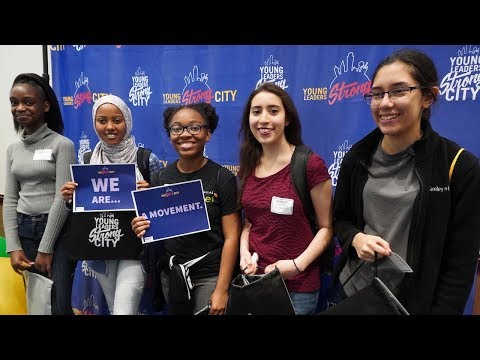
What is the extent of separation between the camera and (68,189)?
1808 mm

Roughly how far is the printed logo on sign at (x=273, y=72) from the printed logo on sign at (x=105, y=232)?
1252 mm

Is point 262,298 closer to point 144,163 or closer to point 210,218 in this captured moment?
point 210,218

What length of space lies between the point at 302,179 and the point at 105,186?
998 millimetres

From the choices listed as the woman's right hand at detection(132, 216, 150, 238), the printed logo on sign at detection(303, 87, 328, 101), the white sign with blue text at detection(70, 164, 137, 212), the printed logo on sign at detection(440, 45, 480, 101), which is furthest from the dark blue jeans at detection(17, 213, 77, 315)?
the printed logo on sign at detection(440, 45, 480, 101)

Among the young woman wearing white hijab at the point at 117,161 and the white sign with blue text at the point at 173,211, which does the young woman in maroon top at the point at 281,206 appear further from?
the young woman wearing white hijab at the point at 117,161

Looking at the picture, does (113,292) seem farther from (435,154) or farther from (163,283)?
(435,154)

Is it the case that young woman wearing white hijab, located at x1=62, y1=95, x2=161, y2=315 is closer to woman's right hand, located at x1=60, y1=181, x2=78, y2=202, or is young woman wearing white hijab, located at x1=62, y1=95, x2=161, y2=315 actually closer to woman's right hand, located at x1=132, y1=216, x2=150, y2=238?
woman's right hand, located at x1=60, y1=181, x2=78, y2=202

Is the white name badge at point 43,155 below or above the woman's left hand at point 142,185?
above

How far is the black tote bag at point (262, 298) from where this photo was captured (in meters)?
1.42

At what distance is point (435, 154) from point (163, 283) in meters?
1.41

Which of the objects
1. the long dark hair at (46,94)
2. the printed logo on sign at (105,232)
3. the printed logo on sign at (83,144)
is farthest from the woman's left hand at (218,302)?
the printed logo on sign at (83,144)

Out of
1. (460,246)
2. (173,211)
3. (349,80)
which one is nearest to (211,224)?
(173,211)

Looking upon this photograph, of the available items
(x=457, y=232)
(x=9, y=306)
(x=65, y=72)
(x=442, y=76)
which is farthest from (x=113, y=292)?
(x=442, y=76)

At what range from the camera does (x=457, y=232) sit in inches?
47.1
